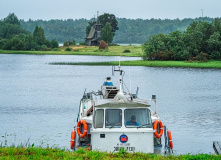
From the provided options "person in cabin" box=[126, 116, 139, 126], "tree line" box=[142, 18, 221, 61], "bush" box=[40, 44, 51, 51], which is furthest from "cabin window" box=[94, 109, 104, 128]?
"bush" box=[40, 44, 51, 51]

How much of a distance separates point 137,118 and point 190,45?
85.5 m

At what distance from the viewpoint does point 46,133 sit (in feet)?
109

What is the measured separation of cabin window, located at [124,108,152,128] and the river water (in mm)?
5285

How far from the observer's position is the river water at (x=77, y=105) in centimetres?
3197

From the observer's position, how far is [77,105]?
154ft

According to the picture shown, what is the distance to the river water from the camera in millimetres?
31969

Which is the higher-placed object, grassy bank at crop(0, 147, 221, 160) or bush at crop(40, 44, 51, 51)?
grassy bank at crop(0, 147, 221, 160)

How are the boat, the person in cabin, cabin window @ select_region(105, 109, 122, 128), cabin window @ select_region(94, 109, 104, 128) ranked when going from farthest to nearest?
cabin window @ select_region(94, 109, 104, 128) → the person in cabin → cabin window @ select_region(105, 109, 122, 128) → the boat

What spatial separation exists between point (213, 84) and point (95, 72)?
28.0 metres

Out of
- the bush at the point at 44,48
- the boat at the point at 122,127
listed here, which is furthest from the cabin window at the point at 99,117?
the bush at the point at 44,48

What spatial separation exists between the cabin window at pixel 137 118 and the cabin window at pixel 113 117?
304 millimetres

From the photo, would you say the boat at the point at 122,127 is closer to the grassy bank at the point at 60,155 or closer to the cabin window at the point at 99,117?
the cabin window at the point at 99,117

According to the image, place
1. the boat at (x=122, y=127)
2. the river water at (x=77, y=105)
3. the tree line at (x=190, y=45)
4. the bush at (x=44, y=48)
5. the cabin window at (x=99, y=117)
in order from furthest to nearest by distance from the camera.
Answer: the bush at (x=44, y=48) < the tree line at (x=190, y=45) < the river water at (x=77, y=105) < the cabin window at (x=99, y=117) < the boat at (x=122, y=127)

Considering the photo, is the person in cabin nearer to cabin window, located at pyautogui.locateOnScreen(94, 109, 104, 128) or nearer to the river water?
cabin window, located at pyautogui.locateOnScreen(94, 109, 104, 128)
